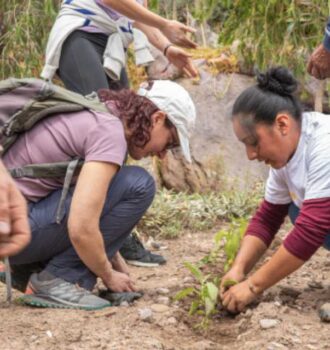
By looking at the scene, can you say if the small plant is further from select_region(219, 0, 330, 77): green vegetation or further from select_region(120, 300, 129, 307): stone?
select_region(219, 0, 330, 77): green vegetation

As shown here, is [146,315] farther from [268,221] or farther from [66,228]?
[268,221]

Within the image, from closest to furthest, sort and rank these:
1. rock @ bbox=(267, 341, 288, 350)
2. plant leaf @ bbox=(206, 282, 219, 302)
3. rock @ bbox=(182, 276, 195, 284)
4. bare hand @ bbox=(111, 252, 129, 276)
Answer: rock @ bbox=(267, 341, 288, 350), plant leaf @ bbox=(206, 282, 219, 302), bare hand @ bbox=(111, 252, 129, 276), rock @ bbox=(182, 276, 195, 284)

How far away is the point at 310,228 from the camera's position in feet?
9.46

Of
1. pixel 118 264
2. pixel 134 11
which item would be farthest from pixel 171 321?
pixel 134 11

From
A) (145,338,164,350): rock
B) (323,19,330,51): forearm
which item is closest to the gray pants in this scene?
(145,338,164,350): rock

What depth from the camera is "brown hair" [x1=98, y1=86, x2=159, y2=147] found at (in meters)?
3.17

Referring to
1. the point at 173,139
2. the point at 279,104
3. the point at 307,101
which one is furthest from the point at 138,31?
the point at 307,101

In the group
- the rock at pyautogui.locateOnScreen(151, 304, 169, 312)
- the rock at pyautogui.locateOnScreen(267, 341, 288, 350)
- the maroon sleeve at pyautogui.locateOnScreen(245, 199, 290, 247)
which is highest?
the maroon sleeve at pyautogui.locateOnScreen(245, 199, 290, 247)

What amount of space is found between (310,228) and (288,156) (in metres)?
0.31

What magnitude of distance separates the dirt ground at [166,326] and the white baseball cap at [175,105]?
0.66 m

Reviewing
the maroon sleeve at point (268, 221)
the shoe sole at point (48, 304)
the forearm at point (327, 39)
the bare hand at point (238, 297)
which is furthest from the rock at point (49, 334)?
the forearm at point (327, 39)

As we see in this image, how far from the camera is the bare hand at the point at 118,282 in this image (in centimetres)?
327

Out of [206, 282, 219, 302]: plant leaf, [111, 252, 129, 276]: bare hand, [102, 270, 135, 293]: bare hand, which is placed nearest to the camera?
[206, 282, 219, 302]: plant leaf

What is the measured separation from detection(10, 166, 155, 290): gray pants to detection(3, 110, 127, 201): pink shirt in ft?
0.38
